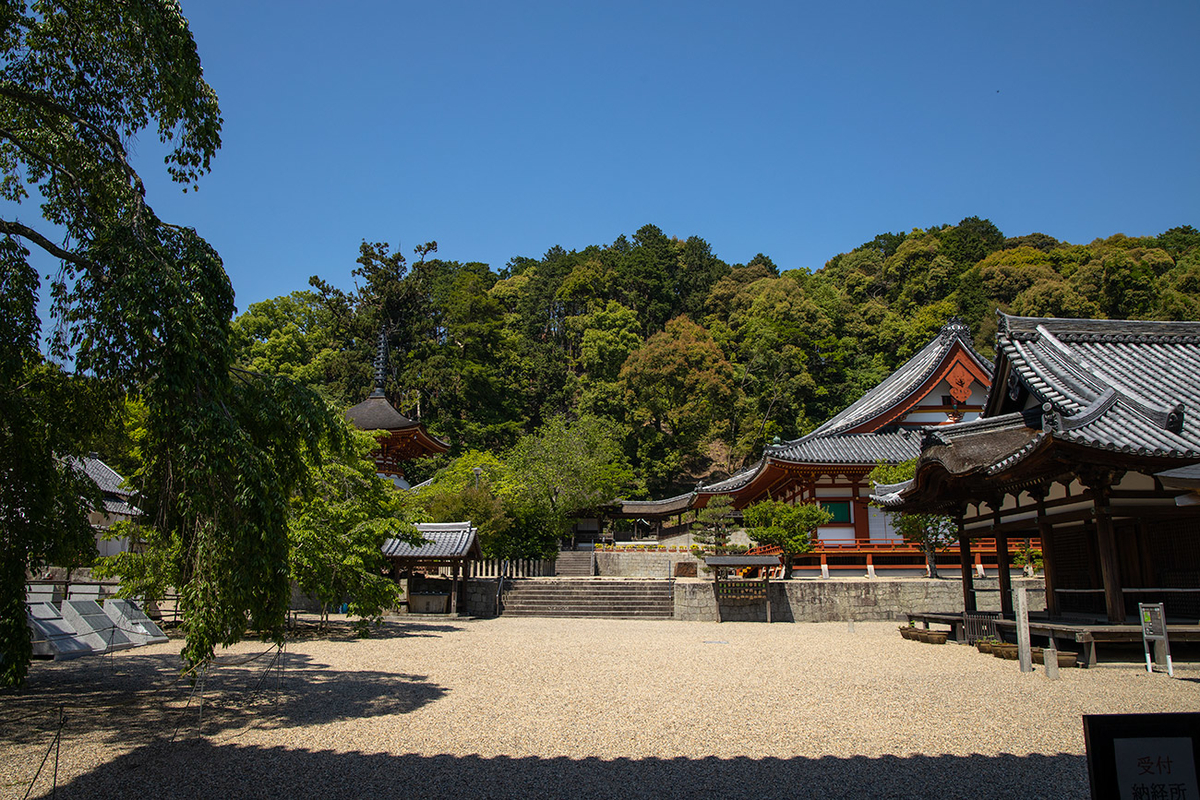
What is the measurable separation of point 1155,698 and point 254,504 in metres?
8.81

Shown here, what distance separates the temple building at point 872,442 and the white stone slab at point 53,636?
1767 cm

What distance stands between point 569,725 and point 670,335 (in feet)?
124

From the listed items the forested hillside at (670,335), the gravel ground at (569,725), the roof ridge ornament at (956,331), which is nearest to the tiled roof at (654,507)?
the forested hillside at (670,335)

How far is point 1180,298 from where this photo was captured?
124 ft

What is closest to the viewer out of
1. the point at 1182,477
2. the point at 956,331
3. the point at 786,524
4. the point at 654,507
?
the point at 1182,477

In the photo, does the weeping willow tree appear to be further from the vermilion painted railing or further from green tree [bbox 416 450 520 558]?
the vermilion painted railing

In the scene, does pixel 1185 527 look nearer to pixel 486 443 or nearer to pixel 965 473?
pixel 965 473

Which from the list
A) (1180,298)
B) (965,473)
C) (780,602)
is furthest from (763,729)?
(1180,298)

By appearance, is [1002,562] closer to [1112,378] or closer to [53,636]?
[1112,378]

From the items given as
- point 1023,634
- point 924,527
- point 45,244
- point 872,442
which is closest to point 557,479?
point 872,442

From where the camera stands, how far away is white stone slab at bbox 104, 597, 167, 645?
11883 mm

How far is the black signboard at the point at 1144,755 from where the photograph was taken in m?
2.65

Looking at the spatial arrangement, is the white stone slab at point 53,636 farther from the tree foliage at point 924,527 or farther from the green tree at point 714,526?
the tree foliage at point 924,527

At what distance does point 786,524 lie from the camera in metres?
19.8
